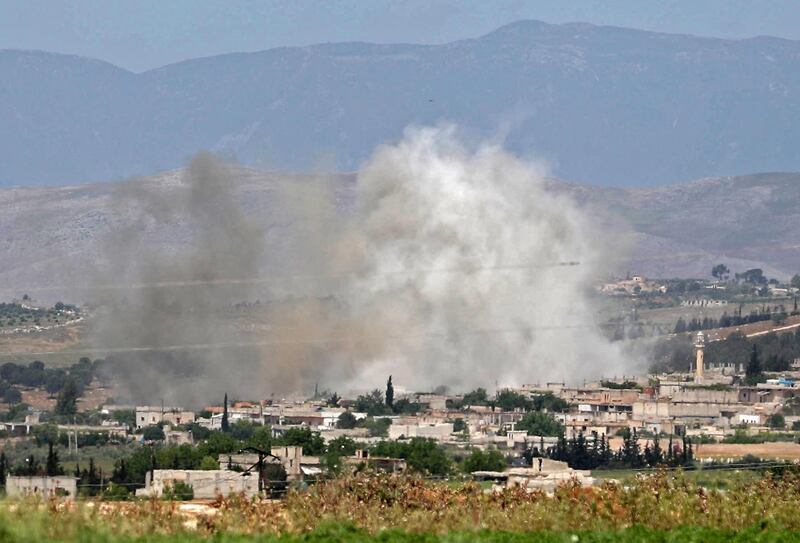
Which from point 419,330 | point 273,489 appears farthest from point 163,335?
point 273,489

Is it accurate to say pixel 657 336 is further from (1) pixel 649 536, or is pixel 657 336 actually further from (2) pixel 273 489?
(1) pixel 649 536

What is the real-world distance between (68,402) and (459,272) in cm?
2064

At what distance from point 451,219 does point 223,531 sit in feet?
244

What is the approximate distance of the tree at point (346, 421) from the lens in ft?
274

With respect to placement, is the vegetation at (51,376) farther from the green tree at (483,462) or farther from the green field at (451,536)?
the green field at (451,536)

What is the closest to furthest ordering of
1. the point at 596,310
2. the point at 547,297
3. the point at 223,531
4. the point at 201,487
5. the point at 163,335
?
the point at 223,531 → the point at 201,487 → the point at 163,335 → the point at 547,297 → the point at 596,310

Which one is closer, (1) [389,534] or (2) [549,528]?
(1) [389,534]

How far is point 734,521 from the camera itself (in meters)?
29.4

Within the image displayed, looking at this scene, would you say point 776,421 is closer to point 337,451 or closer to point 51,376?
point 337,451

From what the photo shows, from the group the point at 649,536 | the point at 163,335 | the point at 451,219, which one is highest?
the point at 451,219

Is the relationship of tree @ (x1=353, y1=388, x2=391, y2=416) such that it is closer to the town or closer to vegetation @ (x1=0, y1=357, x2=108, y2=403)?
the town

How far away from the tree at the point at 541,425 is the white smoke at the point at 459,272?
28.8 feet

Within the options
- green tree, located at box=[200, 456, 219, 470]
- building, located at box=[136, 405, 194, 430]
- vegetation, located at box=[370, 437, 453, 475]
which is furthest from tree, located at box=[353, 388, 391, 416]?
green tree, located at box=[200, 456, 219, 470]

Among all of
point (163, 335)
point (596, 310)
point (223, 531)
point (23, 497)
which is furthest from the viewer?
point (596, 310)
